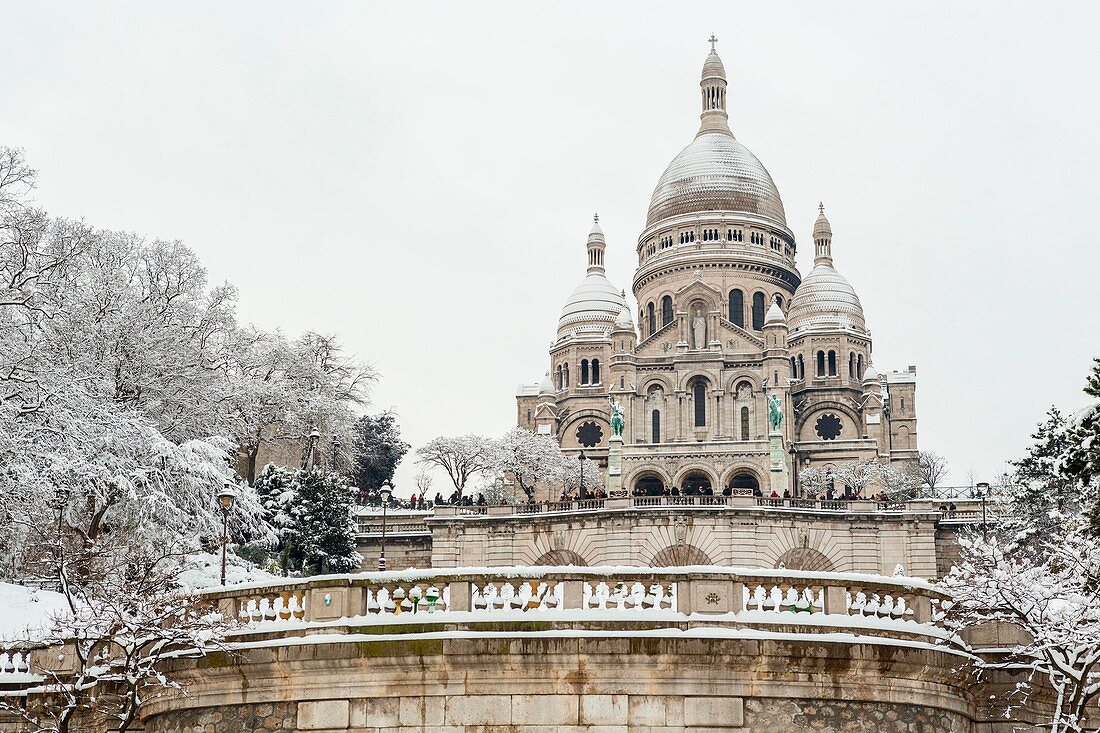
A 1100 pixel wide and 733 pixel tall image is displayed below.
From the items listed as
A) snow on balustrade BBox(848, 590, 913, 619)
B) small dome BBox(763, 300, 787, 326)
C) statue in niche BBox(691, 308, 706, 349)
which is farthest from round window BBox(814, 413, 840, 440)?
snow on balustrade BBox(848, 590, 913, 619)

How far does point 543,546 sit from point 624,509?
3.65m

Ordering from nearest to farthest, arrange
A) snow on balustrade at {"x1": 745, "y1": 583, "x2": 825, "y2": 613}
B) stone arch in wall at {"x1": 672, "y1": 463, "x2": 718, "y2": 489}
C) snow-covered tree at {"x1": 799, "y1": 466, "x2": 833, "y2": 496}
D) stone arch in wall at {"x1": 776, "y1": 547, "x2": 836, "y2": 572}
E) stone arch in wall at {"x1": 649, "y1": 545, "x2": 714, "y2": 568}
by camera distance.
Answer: snow on balustrade at {"x1": 745, "y1": 583, "x2": 825, "y2": 613}, stone arch in wall at {"x1": 649, "y1": 545, "x2": 714, "y2": 568}, stone arch in wall at {"x1": 776, "y1": 547, "x2": 836, "y2": 572}, snow-covered tree at {"x1": 799, "y1": 466, "x2": 833, "y2": 496}, stone arch in wall at {"x1": 672, "y1": 463, "x2": 718, "y2": 489}

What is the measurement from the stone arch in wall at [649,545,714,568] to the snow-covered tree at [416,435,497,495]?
3592cm

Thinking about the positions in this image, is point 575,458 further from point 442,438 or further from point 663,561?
point 663,561

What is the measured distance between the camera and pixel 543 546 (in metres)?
62.5

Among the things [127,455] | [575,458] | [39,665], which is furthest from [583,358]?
[39,665]

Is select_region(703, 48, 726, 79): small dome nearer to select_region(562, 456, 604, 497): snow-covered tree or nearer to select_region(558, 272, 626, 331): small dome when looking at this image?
select_region(558, 272, 626, 331): small dome

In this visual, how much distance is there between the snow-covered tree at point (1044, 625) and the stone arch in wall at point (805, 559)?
4021cm

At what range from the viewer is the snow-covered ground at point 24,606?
31.9 m

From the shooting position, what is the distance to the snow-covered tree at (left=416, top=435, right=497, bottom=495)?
317 ft

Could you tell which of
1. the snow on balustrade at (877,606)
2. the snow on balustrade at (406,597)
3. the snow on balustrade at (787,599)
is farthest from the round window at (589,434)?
the snow on balustrade at (406,597)

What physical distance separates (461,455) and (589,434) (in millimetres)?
19989

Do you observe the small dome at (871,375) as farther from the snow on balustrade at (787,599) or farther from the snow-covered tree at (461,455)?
the snow on balustrade at (787,599)

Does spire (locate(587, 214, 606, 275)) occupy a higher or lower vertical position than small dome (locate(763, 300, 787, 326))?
higher
